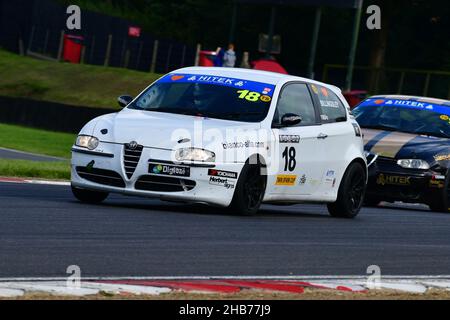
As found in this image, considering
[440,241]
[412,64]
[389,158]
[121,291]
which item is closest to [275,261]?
[121,291]

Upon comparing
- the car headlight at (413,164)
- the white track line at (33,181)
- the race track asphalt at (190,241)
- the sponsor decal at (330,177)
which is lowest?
the white track line at (33,181)

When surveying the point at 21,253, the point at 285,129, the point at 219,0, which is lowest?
the point at 21,253

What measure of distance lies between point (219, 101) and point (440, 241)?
8.52 feet

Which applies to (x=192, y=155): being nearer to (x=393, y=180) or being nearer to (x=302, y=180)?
(x=302, y=180)

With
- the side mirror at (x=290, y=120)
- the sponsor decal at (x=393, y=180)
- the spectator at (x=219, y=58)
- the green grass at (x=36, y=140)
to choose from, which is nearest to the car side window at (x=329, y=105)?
the side mirror at (x=290, y=120)

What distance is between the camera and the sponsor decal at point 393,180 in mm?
17500

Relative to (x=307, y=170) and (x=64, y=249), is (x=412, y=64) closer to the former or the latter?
(x=307, y=170)

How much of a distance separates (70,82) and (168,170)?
111 ft

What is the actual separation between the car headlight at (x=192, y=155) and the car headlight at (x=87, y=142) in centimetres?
82

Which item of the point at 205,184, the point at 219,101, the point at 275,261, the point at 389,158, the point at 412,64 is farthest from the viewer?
the point at 412,64

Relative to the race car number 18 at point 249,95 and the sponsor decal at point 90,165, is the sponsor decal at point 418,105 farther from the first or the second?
the sponsor decal at point 90,165

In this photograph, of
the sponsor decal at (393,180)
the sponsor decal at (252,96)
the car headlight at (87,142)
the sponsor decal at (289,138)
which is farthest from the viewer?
the sponsor decal at (393,180)

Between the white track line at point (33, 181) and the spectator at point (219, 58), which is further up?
the spectator at point (219, 58)

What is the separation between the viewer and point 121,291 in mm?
8078
